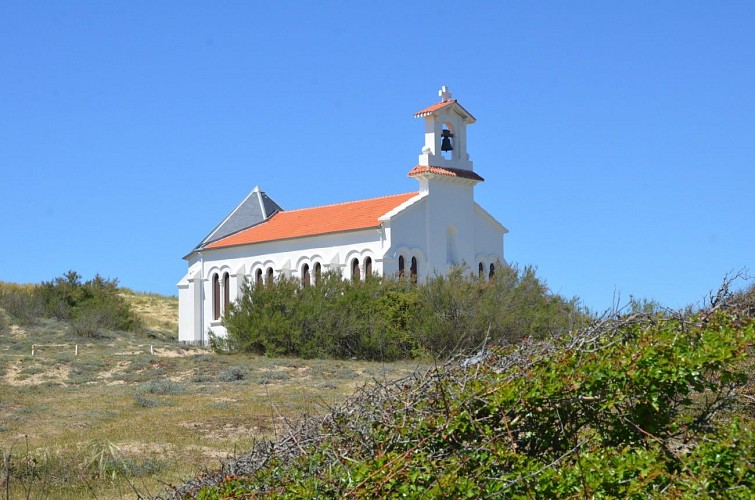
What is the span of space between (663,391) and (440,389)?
1385mm

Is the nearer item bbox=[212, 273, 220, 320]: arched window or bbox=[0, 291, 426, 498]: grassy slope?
bbox=[0, 291, 426, 498]: grassy slope

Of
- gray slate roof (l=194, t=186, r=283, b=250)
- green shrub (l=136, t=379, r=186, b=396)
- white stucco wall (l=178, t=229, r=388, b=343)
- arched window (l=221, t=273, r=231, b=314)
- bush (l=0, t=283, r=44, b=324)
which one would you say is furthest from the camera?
gray slate roof (l=194, t=186, r=283, b=250)

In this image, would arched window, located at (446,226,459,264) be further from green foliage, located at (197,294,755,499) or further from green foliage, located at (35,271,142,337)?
green foliage, located at (197,294,755,499)

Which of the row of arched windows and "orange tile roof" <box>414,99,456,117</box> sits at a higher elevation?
"orange tile roof" <box>414,99,456,117</box>

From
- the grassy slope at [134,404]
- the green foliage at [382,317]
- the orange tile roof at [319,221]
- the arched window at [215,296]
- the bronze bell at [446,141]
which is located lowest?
the grassy slope at [134,404]

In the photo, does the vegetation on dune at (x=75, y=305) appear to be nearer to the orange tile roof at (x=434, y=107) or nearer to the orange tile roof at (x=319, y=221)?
the orange tile roof at (x=319, y=221)

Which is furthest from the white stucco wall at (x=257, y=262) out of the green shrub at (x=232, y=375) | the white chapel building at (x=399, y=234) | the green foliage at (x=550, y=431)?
the green foliage at (x=550, y=431)

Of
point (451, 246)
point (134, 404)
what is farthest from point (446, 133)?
point (134, 404)

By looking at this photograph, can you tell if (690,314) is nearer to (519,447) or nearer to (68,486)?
(519,447)

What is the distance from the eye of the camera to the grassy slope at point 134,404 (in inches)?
470

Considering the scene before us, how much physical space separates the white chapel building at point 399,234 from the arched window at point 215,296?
1.08 ft

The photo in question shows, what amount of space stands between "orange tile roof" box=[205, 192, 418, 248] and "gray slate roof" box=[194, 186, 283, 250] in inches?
69.9

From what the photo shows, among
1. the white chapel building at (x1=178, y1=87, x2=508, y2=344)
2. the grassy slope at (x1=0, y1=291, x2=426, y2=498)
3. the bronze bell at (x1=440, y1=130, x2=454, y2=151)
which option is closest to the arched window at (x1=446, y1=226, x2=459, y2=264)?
the white chapel building at (x1=178, y1=87, x2=508, y2=344)

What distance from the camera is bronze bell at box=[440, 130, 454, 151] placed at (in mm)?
39094
